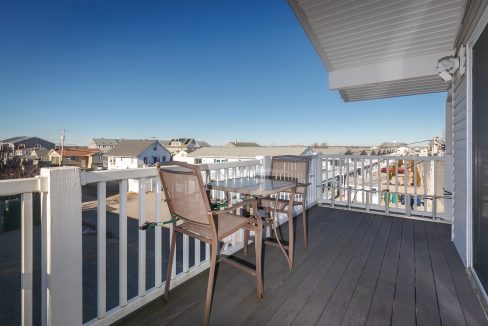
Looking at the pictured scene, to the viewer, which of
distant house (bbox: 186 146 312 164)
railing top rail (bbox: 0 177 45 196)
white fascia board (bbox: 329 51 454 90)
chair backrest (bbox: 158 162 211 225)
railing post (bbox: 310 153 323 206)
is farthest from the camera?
distant house (bbox: 186 146 312 164)

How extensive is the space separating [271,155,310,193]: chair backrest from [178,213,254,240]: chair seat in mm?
1291

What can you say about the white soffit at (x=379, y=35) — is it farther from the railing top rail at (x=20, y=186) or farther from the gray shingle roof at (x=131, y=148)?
the gray shingle roof at (x=131, y=148)

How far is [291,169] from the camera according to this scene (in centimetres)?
317

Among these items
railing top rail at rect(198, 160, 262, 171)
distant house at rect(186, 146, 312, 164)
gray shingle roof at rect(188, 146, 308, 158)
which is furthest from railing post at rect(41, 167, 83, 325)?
distant house at rect(186, 146, 312, 164)

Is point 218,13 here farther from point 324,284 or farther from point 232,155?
point 232,155

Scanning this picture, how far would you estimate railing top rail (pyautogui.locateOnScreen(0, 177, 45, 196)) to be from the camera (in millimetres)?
1064

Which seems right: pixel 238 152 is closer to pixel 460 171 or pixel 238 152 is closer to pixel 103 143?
pixel 460 171

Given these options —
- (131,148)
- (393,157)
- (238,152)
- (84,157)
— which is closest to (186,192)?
(393,157)

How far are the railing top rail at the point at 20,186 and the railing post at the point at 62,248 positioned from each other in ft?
0.12

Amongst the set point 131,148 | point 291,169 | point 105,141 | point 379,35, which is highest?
point 105,141

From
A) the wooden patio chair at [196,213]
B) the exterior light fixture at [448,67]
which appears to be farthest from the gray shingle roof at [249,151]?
the wooden patio chair at [196,213]

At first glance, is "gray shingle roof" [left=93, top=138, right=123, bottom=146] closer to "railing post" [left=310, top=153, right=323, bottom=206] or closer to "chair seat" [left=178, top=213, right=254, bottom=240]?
"railing post" [left=310, top=153, right=323, bottom=206]

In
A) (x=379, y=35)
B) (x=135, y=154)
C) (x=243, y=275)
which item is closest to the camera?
(x=243, y=275)

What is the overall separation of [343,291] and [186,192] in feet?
4.97
